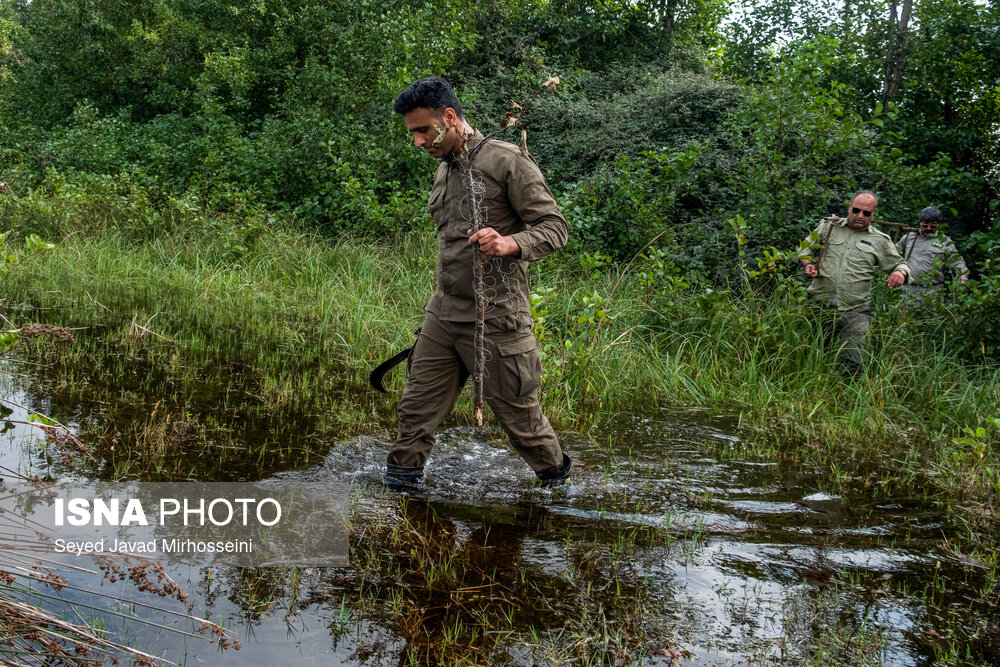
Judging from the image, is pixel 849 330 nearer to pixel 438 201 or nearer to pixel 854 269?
pixel 854 269

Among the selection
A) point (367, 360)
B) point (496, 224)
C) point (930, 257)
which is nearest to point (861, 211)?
point (930, 257)

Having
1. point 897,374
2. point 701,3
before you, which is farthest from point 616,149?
point 701,3

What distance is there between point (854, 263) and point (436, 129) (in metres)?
4.45

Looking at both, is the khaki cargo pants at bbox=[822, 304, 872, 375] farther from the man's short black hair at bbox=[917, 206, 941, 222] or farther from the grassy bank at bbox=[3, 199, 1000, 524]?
the man's short black hair at bbox=[917, 206, 941, 222]

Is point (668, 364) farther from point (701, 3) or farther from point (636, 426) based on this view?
point (701, 3)

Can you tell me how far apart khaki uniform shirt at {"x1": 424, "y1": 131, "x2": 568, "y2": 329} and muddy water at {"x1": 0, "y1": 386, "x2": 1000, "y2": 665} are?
1.02 meters

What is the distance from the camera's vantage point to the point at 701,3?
14859 millimetres

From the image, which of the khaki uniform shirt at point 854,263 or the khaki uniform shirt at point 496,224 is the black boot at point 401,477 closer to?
the khaki uniform shirt at point 496,224

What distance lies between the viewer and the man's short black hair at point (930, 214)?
26.0 ft

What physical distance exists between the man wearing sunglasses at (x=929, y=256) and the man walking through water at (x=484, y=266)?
4755 millimetres

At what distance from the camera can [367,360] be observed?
20.4 feet

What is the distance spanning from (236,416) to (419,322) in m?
2.12

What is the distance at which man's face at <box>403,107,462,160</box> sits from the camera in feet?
11.9

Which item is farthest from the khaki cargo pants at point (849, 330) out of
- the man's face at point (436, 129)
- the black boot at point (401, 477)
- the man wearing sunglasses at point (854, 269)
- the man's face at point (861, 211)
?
the man's face at point (436, 129)
